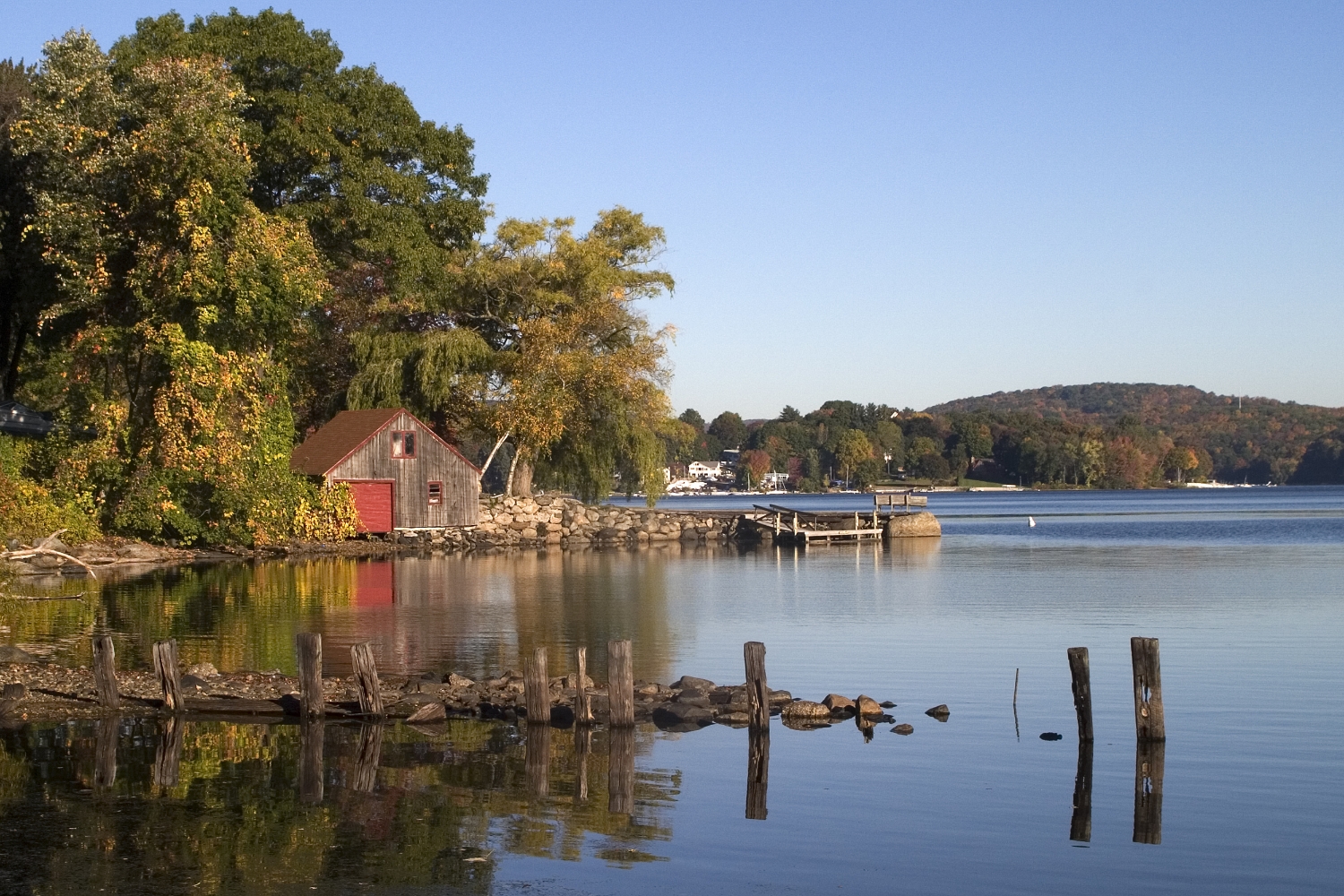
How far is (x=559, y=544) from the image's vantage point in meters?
62.7

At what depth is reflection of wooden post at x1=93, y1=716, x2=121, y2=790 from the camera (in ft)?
47.7

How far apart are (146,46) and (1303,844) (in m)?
46.3

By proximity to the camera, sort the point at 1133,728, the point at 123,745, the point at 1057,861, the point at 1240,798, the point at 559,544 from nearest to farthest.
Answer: the point at 1057,861
the point at 1240,798
the point at 123,745
the point at 1133,728
the point at 559,544

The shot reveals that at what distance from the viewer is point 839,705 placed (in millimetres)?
18891

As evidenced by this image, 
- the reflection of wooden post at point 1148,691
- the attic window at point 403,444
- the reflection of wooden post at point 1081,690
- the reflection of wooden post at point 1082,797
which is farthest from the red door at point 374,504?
the reflection of wooden post at point 1148,691

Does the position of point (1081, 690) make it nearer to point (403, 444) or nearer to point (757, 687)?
point (757, 687)

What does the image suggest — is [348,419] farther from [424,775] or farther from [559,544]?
[424,775]

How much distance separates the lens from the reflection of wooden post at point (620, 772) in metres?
14.1

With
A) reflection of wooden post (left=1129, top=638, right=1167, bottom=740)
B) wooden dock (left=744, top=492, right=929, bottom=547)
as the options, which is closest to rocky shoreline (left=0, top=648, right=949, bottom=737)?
reflection of wooden post (left=1129, top=638, right=1167, bottom=740)

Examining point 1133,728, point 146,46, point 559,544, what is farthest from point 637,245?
point 1133,728

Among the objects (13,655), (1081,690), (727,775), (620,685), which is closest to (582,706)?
(620,685)

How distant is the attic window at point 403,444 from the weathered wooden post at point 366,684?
3901 cm

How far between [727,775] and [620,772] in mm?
1193

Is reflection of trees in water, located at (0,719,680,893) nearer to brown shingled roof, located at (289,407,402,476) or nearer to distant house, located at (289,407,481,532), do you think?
brown shingled roof, located at (289,407,402,476)
